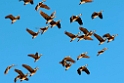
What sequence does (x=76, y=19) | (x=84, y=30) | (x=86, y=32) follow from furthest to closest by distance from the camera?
(x=86, y=32), (x=84, y=30), (x=76, y=19)

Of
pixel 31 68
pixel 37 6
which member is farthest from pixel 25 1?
pixel 31 68

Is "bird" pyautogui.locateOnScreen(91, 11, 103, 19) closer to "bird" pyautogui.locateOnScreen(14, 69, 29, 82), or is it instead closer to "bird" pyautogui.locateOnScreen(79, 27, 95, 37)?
"bird" pyautogui.locateOnScreen(79, 27, 95, 37)

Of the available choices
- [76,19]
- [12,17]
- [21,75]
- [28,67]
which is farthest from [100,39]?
[12,17]

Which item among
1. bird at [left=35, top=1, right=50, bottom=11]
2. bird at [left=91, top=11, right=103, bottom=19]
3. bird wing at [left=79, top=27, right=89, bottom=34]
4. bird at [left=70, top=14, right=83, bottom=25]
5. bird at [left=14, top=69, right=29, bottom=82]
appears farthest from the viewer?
bird at [left=14, top=69, right=29, bottom=82]

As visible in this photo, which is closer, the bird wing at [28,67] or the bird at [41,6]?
the bird at [41,6]

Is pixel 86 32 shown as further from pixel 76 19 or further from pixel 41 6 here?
pixel 41 6

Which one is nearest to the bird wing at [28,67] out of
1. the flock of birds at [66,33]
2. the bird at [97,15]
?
the flock of birds at [66,33]

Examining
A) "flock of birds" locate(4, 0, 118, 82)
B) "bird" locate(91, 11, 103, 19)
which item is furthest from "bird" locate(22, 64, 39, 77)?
"bird" locate(91, 11, 103, 19)

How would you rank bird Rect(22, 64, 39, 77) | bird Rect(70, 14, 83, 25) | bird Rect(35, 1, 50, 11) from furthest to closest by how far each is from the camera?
bird Rect(22, 64, 39, 77) < bird Rect(35, 1, 50, 11) < bird Rect(70, 14, 83, 25)

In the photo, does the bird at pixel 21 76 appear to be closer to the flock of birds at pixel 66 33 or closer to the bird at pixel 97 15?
the flock of birds at pixel 66 33

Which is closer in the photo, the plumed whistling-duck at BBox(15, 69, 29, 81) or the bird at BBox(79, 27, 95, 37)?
the bird at BBox(79, 27, 95, 37)

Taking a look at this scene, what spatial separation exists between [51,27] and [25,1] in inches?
105

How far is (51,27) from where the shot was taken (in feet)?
144

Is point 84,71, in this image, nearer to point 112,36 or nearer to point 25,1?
point 112,36
